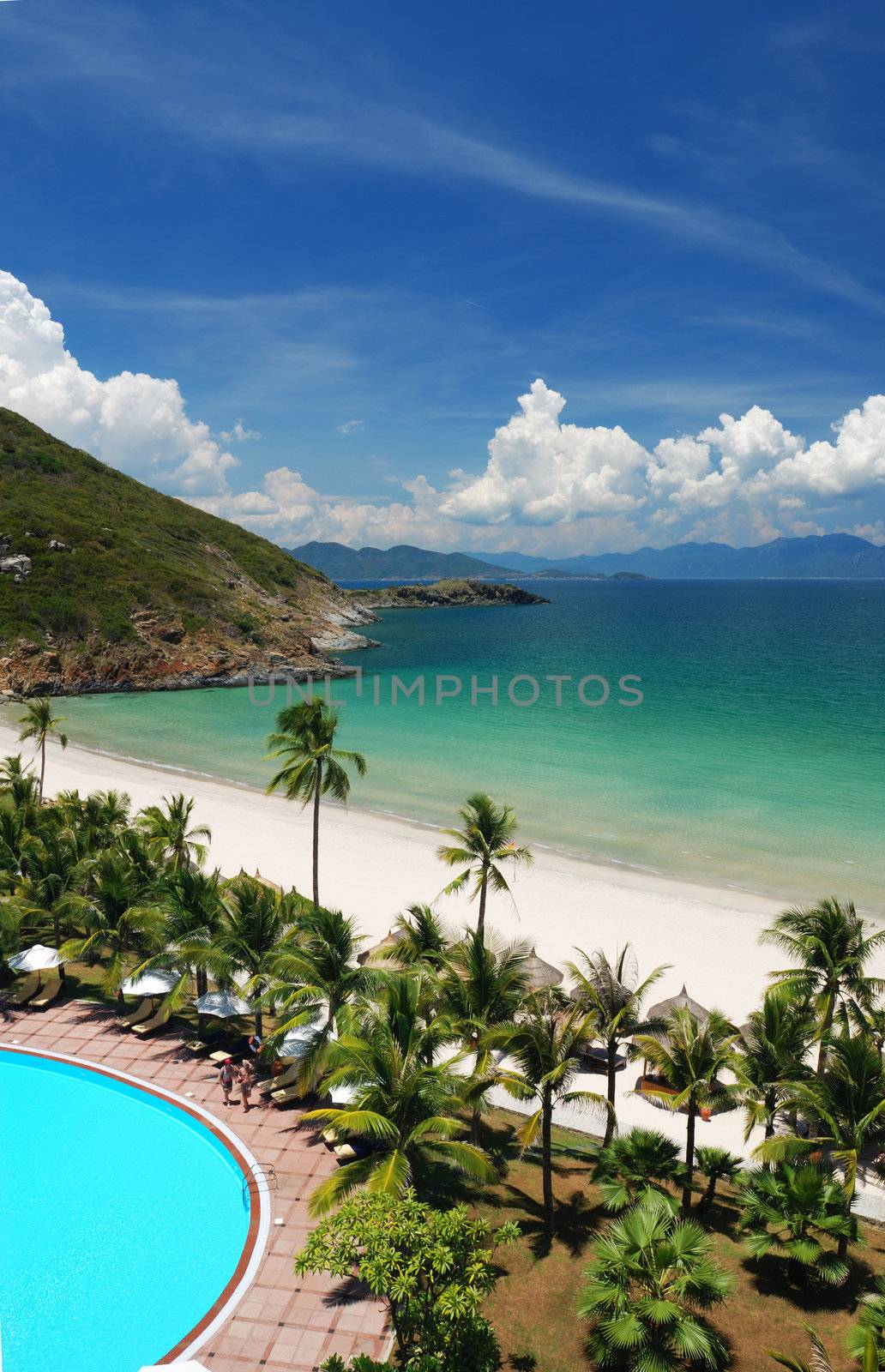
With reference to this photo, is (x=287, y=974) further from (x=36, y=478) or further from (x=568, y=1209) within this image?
(x=36, y=478)

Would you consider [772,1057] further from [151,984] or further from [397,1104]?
[151,984]

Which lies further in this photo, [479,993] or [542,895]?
[542,895]

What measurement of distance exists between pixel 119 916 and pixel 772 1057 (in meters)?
18.7

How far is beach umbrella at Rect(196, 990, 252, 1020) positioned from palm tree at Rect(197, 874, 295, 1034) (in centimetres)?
29

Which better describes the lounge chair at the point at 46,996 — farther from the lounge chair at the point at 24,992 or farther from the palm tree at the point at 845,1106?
the palm tree at the point at 845,1106

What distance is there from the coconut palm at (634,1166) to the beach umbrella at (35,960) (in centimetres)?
1749

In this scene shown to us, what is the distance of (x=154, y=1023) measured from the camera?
73.7 ft

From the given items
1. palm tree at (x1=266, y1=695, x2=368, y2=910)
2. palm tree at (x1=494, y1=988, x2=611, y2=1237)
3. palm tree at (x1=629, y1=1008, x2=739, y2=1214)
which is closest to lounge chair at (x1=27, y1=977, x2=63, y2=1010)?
palm tree at (x1=266, y1=695, x2=368, y2=910)

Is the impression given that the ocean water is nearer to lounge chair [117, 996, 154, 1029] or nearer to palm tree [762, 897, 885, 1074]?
palm tree [762, 897, 885, 1074]

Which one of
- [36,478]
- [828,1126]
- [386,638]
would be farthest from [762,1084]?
[386,638]

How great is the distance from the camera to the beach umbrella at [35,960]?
2377cm

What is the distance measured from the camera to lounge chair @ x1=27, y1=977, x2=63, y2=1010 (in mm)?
23625

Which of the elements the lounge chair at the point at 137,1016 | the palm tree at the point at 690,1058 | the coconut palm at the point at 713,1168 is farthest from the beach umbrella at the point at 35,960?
the coconut palm at the point at 713,1168

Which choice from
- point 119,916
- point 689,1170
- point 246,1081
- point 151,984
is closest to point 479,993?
point 689,1170
